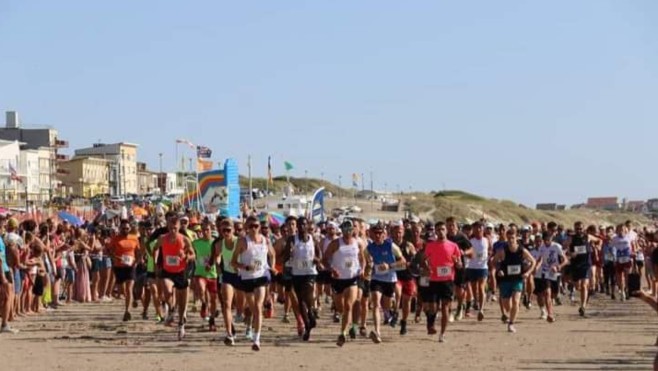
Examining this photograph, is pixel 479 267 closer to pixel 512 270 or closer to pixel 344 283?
pixel 512 270

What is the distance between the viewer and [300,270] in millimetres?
18109

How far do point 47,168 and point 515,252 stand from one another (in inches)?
4850

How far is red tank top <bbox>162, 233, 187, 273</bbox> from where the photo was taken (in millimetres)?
18359

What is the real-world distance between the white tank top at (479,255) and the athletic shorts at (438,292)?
3835 mm

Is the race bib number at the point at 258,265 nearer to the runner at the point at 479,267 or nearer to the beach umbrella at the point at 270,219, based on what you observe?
the beach umbrella at the point at 270,219

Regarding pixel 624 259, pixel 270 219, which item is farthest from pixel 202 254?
pixel 624 259

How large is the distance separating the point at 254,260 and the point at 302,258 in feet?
4.37

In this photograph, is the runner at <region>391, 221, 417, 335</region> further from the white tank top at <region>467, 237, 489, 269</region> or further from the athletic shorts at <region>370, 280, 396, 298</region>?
the white tank top at <region>467, 237, 489, 269</region>

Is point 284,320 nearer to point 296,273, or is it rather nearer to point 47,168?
point 296,273

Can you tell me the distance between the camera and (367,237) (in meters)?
21.3

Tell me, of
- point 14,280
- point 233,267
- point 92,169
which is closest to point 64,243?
point 14,280

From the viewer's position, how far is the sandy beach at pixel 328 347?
48.9ft

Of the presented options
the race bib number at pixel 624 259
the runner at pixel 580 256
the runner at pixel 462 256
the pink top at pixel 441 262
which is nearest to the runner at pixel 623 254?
→ the race bib number at pixel 624 259

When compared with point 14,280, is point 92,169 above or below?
above
